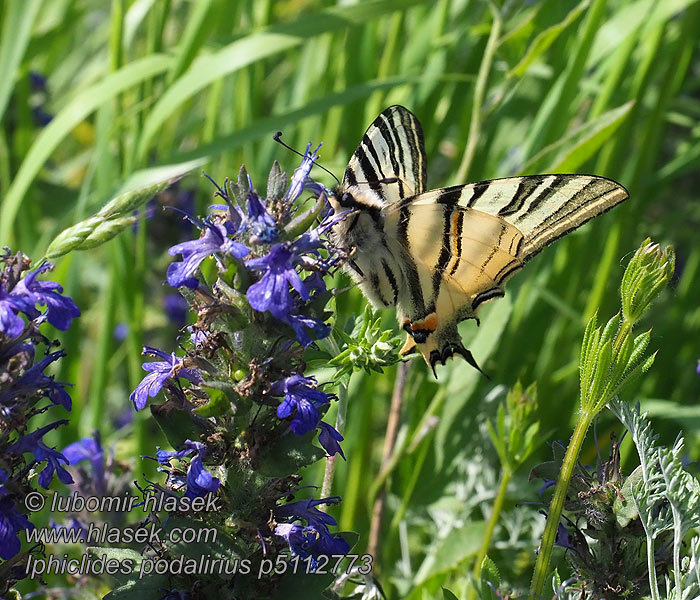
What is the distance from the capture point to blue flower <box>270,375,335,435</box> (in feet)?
3.58

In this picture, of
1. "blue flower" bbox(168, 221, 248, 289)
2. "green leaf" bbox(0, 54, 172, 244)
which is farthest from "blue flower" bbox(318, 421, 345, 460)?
"green leaf" bbox(0, 54, 172, 244)

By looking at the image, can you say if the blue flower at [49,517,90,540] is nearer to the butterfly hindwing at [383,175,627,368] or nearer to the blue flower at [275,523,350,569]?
the blue flower at [275,523,350,569]

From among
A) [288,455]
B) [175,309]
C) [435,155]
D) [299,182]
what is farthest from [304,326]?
[175,309]

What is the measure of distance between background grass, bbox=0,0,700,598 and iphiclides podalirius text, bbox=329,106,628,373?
372mm

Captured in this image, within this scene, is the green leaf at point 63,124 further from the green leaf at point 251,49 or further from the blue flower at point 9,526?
the blue flower at point 9,526

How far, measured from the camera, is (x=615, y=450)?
1.31m

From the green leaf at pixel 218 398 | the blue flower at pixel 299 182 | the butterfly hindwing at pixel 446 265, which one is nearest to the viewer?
the green leaf at pixel 218 398

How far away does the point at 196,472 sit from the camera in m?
1.12

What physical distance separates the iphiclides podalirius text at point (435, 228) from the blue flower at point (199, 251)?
40cm

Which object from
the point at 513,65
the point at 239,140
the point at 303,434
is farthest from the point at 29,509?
the point at 513,65

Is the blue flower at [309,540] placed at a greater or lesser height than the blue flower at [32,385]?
lesser

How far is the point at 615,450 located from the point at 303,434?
499 mm

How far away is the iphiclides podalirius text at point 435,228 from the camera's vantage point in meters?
1.61

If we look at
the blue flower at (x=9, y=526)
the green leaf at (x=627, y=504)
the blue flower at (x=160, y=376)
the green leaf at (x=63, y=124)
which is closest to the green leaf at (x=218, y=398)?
the blue flower at (x=160, y=376)
